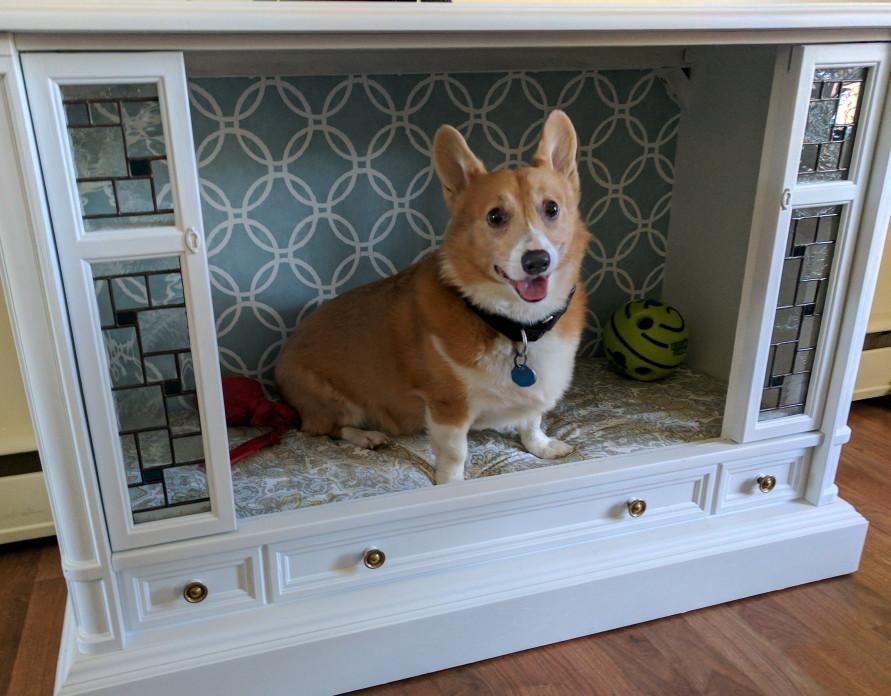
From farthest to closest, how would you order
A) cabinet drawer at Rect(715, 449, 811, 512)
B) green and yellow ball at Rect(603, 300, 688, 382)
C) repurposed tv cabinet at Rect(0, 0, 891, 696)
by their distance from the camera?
green and yellow ball at Rect(603, 300, 688, 382) → cabinet drawer at Rect(715, 449, 811, 512) → repurposed tv cabinet at Rect(0, 0, 891, 696)

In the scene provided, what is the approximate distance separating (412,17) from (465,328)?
1.95ft

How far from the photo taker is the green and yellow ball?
6.16 feet

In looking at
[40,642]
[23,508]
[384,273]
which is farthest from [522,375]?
[23,508]

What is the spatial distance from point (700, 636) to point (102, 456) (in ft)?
3.82

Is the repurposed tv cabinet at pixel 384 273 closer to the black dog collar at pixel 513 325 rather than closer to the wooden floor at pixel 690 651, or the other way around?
the wooden floor at pixel 690 651

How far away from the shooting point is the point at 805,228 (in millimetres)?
1401

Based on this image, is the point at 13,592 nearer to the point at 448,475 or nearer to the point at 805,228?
the point at 448,475

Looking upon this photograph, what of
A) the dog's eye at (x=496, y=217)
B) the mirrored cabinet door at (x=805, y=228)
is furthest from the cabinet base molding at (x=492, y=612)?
the dog's eye at (x=496, y=217)

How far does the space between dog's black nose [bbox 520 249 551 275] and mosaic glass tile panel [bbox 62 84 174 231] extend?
586 mm

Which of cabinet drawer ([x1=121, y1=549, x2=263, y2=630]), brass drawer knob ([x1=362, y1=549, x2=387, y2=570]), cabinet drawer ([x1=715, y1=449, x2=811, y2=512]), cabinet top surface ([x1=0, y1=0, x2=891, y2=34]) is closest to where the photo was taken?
cabinet top surface ([x1=0, y1=0, x2=891, y2=34])

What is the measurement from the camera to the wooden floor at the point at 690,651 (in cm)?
133

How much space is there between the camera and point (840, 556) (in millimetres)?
1608

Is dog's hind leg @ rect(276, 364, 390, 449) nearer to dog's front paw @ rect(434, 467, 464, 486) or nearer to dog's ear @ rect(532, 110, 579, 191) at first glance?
dog's front paw @ rect(434, 467, 464, 486)

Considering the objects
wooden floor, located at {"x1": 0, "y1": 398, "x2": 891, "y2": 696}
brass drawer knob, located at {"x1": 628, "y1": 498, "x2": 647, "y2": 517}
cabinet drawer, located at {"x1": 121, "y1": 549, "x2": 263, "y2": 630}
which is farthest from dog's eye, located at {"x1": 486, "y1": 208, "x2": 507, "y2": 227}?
wooden floor, located at {"x1": 0, "y1": 398, "x2": 891, "y2": 696}
